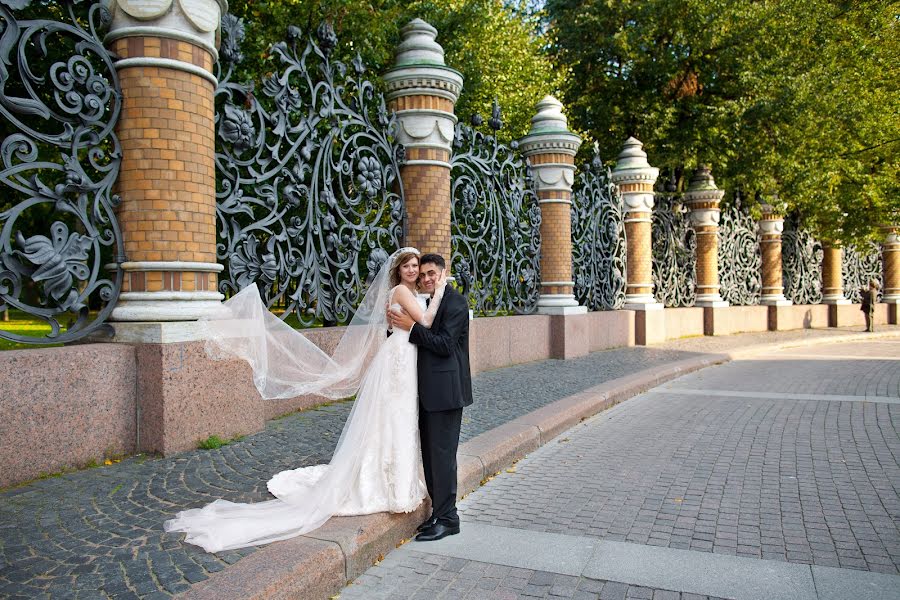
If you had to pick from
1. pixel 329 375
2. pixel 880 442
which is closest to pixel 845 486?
pixel 880 442

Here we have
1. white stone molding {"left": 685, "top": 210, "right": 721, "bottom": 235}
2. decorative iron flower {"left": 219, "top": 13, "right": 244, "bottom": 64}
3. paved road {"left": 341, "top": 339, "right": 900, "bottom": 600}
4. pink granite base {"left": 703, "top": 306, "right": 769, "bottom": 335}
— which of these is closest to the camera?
paved road {"left": 341, "top": 339, "right": 900, "bottom": 600}

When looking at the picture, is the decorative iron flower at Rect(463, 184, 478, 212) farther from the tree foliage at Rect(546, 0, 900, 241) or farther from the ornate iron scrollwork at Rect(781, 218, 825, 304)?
the ornate iron scrollwork at Rect(781, 218, 825, 304)

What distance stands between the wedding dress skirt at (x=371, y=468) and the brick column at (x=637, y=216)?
12.3m

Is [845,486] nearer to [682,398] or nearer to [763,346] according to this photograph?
[682,398]

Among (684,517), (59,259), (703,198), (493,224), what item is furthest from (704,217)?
(59,259)

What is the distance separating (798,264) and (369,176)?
20.7 m

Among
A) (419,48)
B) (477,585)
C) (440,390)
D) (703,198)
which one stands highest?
(419,48)

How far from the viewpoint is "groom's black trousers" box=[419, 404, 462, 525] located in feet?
13.5

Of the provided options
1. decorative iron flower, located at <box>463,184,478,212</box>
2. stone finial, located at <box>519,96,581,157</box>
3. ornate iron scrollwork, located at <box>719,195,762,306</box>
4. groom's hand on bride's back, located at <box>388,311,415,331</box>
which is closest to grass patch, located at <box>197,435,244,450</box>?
groom's hand on bride's back, located at <box>388,311,415,331</box>

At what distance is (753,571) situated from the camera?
11.5 ft

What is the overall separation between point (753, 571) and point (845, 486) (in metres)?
2.07

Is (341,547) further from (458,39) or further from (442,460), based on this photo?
(458,39)

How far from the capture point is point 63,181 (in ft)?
16.4

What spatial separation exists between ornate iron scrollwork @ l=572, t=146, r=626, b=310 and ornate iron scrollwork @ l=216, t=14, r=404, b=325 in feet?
19.7
